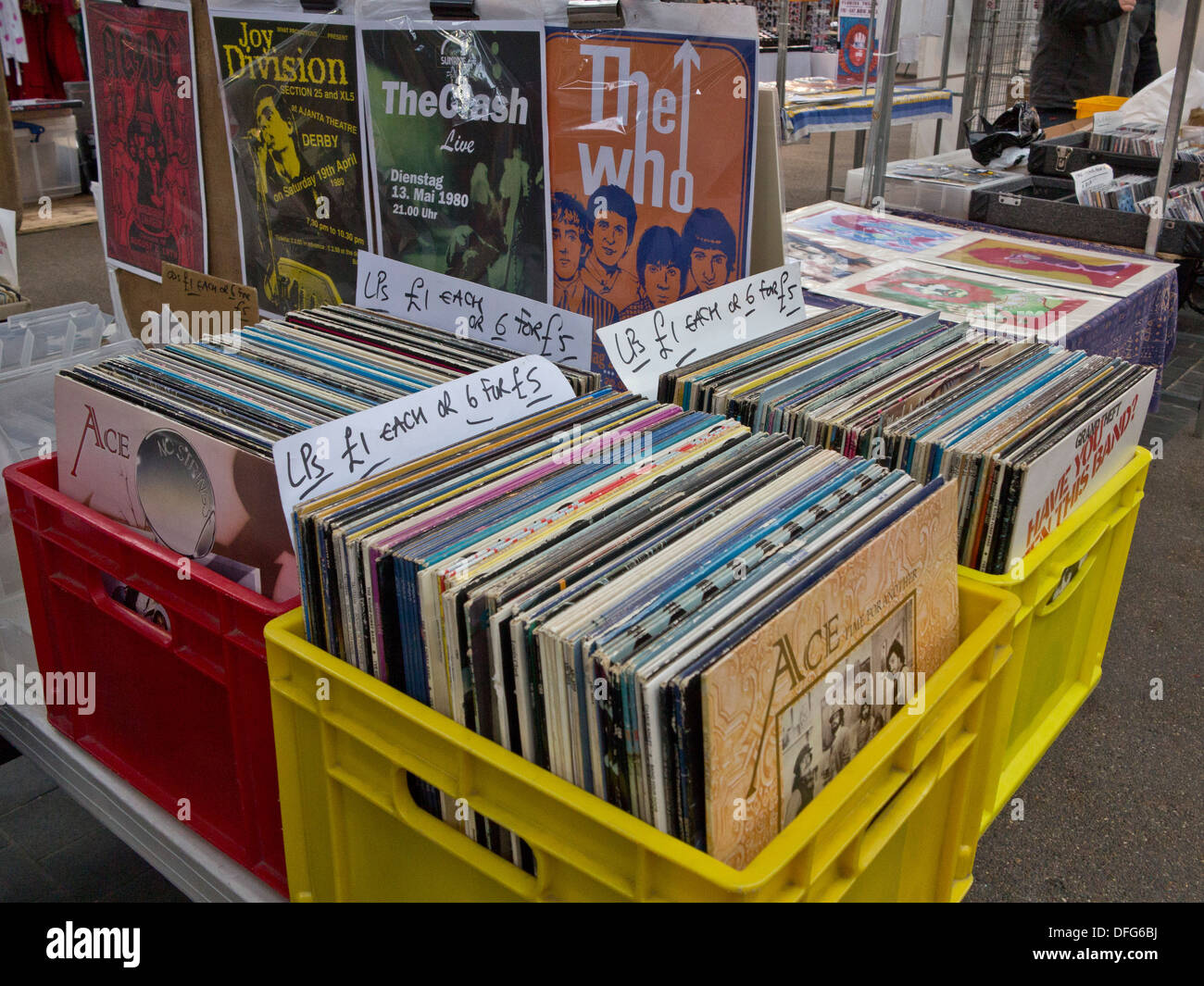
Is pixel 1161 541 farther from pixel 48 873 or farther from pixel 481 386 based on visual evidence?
pixel 48 873

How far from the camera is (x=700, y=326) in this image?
129cm

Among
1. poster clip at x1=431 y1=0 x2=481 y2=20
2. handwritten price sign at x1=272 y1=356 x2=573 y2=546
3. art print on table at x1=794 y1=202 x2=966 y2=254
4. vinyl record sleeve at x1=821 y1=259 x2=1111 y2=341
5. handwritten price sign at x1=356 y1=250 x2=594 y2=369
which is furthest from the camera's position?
art print on table at x1=794 y1=202 x2=966 y2=254

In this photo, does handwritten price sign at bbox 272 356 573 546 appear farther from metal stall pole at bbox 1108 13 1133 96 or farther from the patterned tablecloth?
metal stall pole at bbox 1108 13 1133 96

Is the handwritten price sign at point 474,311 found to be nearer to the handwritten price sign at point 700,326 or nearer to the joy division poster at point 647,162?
the handwritten price sign at point 700,326

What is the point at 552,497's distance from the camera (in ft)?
3.03

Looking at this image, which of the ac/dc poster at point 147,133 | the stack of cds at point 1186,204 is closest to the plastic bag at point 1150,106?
the stack of cds at point 1186,204

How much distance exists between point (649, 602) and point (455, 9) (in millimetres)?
1236

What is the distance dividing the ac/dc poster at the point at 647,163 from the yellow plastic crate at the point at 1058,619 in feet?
1.92

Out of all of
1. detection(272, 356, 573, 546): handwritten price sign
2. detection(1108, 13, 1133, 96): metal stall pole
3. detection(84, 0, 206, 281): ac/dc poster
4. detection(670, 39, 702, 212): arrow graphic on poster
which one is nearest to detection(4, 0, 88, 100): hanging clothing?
detection(84, 0, 206, 281): ac/dc poster

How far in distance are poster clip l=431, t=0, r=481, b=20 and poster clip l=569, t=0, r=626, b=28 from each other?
0.20 metres

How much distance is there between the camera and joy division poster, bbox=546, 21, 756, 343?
4.60 feet

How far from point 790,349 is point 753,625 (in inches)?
24.8

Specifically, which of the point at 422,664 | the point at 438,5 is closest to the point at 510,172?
the point at 438,5

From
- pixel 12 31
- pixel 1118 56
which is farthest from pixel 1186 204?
pixel 12 31
